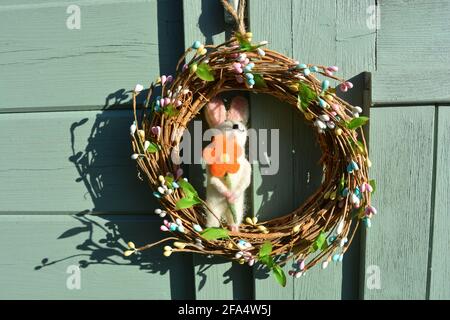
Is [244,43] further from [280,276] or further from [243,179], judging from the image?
[280,276]

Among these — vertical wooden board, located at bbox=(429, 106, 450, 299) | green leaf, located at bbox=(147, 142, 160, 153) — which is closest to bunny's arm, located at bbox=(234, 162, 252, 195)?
green leaf, located at bbox=(147, 142, 160, 153)

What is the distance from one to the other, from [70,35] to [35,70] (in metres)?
0.14

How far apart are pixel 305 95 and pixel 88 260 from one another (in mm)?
769

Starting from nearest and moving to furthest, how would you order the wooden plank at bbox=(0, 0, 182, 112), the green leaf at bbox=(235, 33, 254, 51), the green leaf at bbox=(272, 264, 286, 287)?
the green leaf at bbox=(235, 33, 254, 51) < the green leaf at bbox=(272, 264, 286, 287) < the wooden plank at bbox=(0, 0, 182, 112)

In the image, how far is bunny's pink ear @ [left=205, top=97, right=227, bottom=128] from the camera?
875 mm

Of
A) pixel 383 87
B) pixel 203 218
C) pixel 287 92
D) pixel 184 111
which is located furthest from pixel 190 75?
pixel 383 87

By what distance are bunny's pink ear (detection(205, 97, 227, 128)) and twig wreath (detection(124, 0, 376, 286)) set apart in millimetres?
19

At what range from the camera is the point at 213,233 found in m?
0.83

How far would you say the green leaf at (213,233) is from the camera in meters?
0.83

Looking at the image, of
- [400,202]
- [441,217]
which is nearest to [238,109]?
[400,202]

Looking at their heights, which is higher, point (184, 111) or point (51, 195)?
point (184, 111)

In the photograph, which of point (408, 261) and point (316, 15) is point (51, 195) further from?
point (408, 261)

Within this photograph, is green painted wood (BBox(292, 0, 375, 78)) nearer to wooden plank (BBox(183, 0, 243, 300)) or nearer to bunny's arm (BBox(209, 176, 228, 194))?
wooden plank (BBox(183, 0, 243, 300))

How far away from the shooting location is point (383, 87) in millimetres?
872
